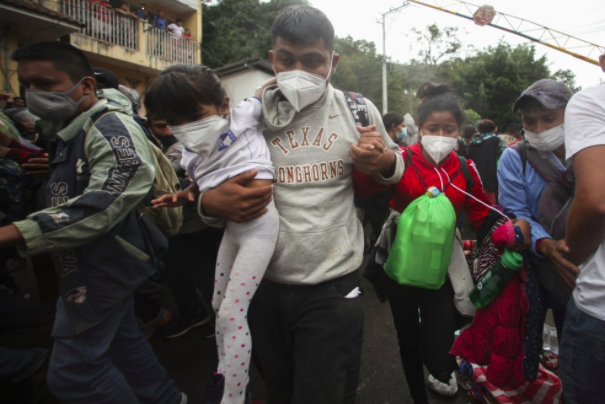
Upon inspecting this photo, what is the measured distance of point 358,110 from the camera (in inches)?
59.4

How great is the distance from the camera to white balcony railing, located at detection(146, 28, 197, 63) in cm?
1322

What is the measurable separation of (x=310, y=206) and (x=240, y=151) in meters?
0.34

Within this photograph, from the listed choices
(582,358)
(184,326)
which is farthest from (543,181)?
(184,326)

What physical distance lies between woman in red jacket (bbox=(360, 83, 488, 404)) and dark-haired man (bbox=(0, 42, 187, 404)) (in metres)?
1.38

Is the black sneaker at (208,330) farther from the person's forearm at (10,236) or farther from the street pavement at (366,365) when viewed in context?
the person's forearm at (10,236)

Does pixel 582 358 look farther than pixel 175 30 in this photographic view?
No

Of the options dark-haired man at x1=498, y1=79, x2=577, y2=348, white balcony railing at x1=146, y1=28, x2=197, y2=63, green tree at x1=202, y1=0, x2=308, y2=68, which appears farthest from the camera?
green tree at x1=202, y1=0, x2=308, y2=68

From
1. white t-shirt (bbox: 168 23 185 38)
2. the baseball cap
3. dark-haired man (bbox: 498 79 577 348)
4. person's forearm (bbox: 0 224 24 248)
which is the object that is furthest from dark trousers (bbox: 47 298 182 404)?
white t-shirt (bbox: 168 23 185 38)

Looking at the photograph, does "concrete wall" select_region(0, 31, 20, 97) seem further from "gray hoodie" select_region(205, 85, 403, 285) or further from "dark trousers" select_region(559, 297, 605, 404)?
"dark trousers" select_region(559, 297, 605, 404)

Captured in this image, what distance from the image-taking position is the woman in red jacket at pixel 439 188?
198cm

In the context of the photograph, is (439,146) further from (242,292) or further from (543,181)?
(242,292)

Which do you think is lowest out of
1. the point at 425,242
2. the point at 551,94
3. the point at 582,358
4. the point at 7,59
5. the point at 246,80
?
the point at 582,358

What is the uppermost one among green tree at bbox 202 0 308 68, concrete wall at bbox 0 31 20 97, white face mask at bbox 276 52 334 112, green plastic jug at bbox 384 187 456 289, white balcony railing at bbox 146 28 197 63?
green tree at bbox 202 0 308 68

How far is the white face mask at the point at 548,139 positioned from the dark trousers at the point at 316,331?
50.8 inches
